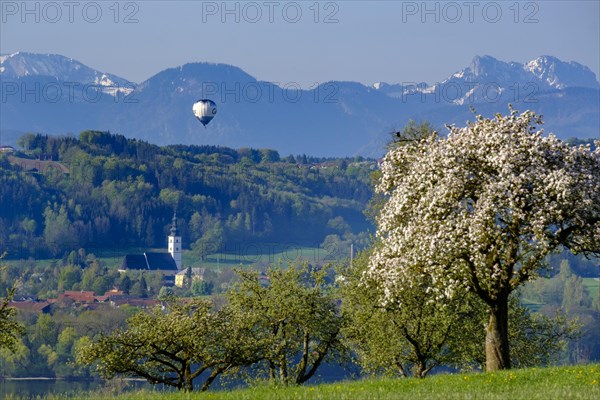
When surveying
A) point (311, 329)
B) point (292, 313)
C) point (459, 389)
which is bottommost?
point (311, 329)

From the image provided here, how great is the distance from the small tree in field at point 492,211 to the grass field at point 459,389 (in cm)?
357

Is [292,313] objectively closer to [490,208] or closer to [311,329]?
[311,329]

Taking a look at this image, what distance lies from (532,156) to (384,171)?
5152 mm

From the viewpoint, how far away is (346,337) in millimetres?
53438

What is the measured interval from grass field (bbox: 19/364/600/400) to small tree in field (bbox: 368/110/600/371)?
11.7 feet

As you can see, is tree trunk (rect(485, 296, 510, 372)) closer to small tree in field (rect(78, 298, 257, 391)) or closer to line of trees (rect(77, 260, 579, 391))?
line of trees (rect(77, 260, 579, 391))

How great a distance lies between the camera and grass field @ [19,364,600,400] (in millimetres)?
28188

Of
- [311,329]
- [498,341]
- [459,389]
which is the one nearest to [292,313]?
[311,329]

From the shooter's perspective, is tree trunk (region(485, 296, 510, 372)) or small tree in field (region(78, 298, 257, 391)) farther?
small tree in field (region(78, 298, 257, 391))

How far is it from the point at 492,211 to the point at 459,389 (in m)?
6.56

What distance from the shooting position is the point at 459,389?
30.6 meters

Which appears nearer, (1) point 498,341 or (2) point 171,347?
(1) point 498,341

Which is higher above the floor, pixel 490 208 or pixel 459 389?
pixel 490 208

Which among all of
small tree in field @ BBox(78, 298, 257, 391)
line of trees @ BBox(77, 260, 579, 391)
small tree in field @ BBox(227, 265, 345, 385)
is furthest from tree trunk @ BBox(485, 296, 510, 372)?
small tree in field @ BBox(227, 265, 345, 385)
